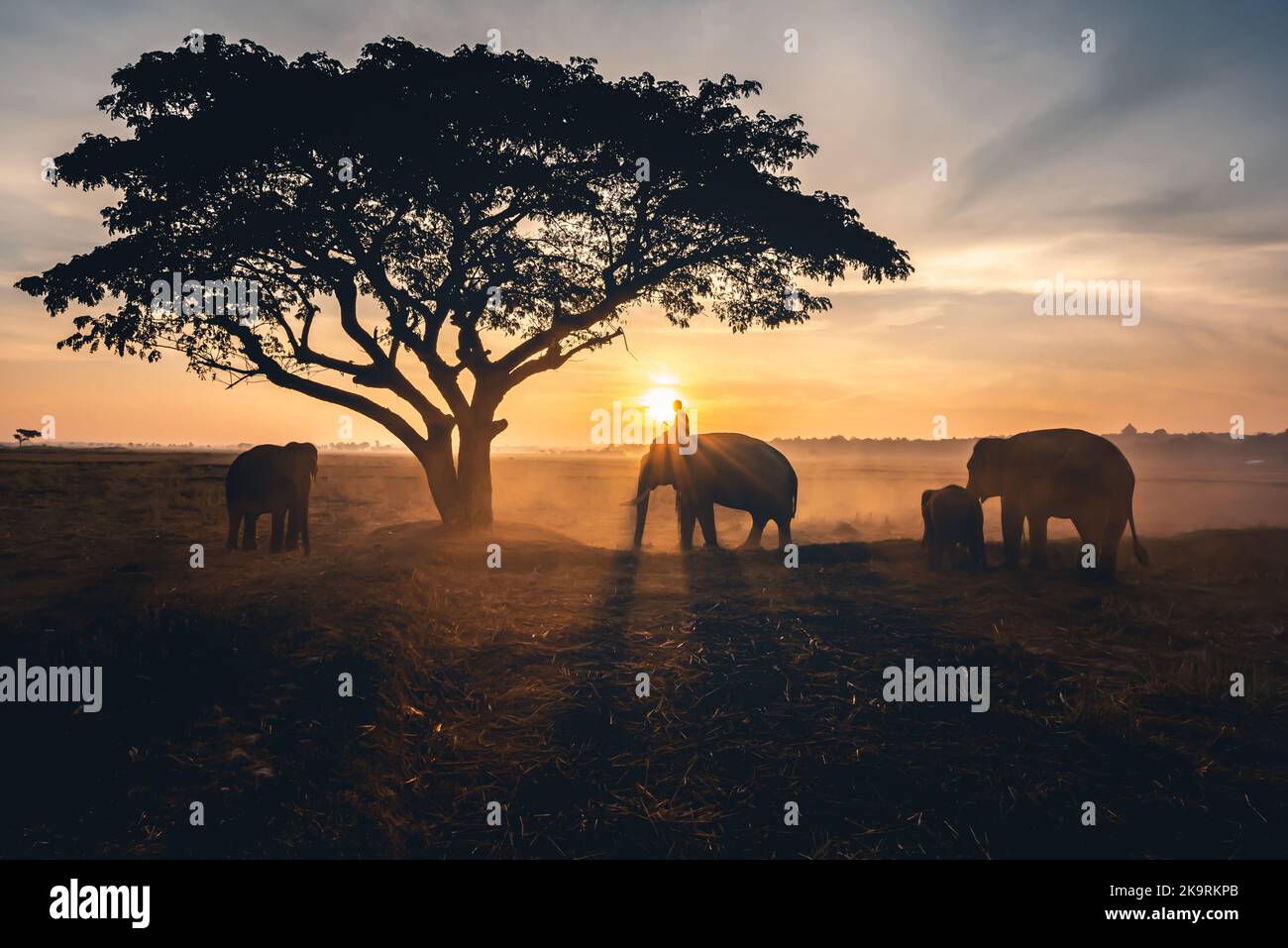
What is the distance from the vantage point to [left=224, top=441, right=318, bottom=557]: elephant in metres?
13.4

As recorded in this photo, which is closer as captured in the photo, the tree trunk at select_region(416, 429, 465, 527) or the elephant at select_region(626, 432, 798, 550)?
the elephant at select_region(626, 432, 798, 550)

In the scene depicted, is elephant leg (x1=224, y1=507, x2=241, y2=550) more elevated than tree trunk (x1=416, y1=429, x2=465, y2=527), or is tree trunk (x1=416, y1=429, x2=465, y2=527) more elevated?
tree trunk (x1=416, y1=429, x2=465, y2=527)

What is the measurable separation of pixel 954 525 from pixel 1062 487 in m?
1.58

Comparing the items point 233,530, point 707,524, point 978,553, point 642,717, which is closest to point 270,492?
point 233,530

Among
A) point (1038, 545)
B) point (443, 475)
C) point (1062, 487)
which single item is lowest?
point (1038, 545)

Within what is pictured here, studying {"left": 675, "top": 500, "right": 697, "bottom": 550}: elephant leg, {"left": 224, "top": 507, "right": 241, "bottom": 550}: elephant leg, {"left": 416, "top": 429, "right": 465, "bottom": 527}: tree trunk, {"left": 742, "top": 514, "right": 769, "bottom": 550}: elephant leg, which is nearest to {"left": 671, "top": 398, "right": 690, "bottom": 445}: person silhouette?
{"left": 675, "top": 500, "right": 697, "bottom": 550}: elephant leg

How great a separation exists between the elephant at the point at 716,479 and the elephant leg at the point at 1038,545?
15.3 feet

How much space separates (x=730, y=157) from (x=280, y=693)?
13942mm

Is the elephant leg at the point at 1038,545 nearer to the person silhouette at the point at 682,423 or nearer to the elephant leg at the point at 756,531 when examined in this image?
the elephant leg at the point at 756,531

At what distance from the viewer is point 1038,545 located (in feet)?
33.6

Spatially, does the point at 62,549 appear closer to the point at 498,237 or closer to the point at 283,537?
the point at 283,537

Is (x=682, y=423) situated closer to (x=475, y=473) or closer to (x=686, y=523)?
(x=686, y=523)

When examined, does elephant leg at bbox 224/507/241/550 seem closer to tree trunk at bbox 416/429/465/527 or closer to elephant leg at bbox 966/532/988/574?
tree trunk at bbox 416/429/465/527

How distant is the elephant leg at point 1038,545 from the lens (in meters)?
10.2
